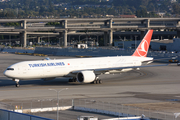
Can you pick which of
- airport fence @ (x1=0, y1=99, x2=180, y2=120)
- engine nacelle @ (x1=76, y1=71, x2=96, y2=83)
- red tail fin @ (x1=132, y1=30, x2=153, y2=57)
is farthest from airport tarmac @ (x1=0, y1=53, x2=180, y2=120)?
red tail fin @ (x1=132, y1=30, x2=153, y2=57)

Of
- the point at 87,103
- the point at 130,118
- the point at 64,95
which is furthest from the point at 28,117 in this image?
the point at 64,95

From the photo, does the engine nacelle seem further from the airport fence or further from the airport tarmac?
the airport fence

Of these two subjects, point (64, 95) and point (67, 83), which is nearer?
point (64, 95)

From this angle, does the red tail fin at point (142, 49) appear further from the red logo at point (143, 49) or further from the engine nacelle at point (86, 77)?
the engine nacelle at point (86, 77)

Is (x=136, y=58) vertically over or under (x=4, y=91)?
over

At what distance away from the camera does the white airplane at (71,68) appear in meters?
50.6

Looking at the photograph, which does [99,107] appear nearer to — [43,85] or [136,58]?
[43,85]

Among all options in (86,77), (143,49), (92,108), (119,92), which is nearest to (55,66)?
(86,77)

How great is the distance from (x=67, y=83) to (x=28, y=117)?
106 ft

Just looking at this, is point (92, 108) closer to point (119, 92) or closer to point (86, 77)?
point (119, 92)

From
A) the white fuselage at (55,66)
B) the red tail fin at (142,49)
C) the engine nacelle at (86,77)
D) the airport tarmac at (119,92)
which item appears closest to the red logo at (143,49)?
the red tail fin at (142,49)

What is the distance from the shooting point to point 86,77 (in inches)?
2098

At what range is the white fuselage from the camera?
50.4 metres

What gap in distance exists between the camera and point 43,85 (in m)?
55.2
